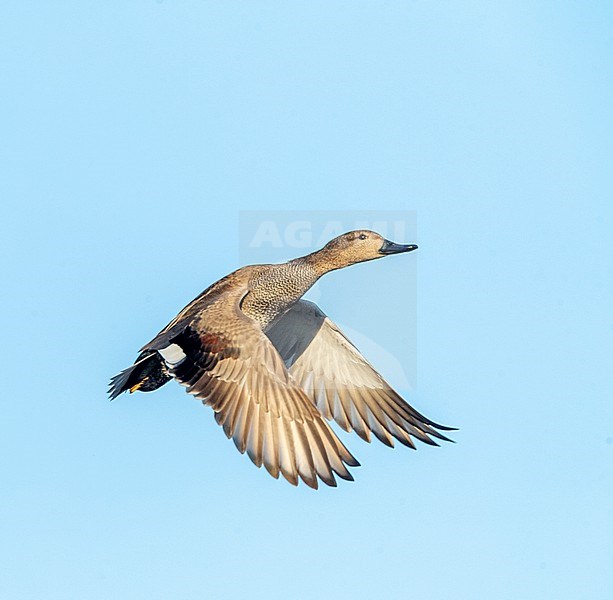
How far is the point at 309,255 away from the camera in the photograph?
12.3 metres

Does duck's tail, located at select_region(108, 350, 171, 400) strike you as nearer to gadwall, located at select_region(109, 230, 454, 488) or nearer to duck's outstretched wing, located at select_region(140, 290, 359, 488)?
gadwall, located at select_region(109, 230, 454, 488)

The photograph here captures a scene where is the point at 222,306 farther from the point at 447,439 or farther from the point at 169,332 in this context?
the point at 447,439

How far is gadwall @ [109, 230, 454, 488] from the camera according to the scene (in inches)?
370

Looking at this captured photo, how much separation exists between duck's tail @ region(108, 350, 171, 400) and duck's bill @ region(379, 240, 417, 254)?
2.98 metres

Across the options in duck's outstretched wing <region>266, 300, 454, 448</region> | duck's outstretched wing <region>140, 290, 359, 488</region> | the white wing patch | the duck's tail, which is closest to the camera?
duck's outstretched wing <region>140, 290, 359, 488</region>

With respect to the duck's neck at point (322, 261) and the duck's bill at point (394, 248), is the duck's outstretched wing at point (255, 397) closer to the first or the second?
the duck's neck at point (322, 261)

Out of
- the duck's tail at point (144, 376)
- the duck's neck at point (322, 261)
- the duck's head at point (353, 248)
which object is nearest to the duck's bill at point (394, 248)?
the duck's head at point (353, 248)

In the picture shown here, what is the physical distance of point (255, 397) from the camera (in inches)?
380

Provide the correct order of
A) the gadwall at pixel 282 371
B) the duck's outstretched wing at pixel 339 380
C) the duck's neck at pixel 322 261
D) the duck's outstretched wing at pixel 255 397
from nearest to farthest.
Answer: the duck's outstretched wing at pixel 255 397, the gadwall at pixel 282 371, the duck's outstretched wing at pixel 339 380, the duck's neck at pixel 322 261

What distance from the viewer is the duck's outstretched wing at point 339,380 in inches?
470

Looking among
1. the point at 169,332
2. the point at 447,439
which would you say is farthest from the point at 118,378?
the point at 447,439

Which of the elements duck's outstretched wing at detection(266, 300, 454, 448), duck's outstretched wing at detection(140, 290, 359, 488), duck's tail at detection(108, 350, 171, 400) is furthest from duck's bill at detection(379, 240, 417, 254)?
duck's tail at detection(108, 350, 171, 400)

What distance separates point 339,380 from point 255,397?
121 inches

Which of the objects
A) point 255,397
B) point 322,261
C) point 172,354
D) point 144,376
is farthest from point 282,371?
point 322,261
